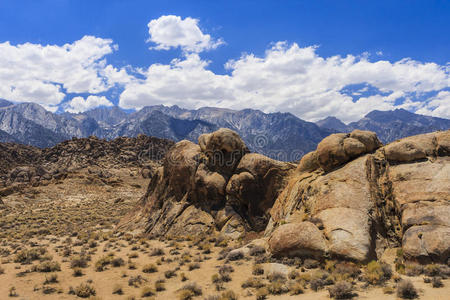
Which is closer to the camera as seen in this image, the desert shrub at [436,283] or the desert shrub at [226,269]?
the desert shrub at [436,283]

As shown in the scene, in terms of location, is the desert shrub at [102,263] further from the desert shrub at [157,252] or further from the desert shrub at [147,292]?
the desert shrub at [147,292]

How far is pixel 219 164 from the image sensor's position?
2306 cm

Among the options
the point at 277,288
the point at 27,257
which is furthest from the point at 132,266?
the point at 277,288

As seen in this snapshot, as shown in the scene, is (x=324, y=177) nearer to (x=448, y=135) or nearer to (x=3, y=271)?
(x=448, y=135)

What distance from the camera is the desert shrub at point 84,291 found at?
11.7 meters

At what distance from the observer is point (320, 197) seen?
15.4m

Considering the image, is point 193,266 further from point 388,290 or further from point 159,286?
point 388,290

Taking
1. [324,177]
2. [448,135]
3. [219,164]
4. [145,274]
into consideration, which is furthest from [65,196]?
[448,135]

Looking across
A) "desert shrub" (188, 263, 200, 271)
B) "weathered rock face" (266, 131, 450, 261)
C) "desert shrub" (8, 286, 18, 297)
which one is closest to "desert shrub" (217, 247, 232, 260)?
"desert shrub" (188, 263, 200, 271)

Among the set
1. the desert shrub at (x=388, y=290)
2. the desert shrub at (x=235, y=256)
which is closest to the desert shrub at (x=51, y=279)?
the desert shrub at (x=235, y=256)

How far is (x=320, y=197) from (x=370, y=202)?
2.39 metres

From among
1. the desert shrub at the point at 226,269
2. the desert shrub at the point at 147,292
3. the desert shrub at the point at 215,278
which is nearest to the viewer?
the desert shrub at the point at 147,292

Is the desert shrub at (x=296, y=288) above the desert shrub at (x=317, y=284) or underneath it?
underneath

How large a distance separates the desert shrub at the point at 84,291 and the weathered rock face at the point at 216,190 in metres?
9.63
